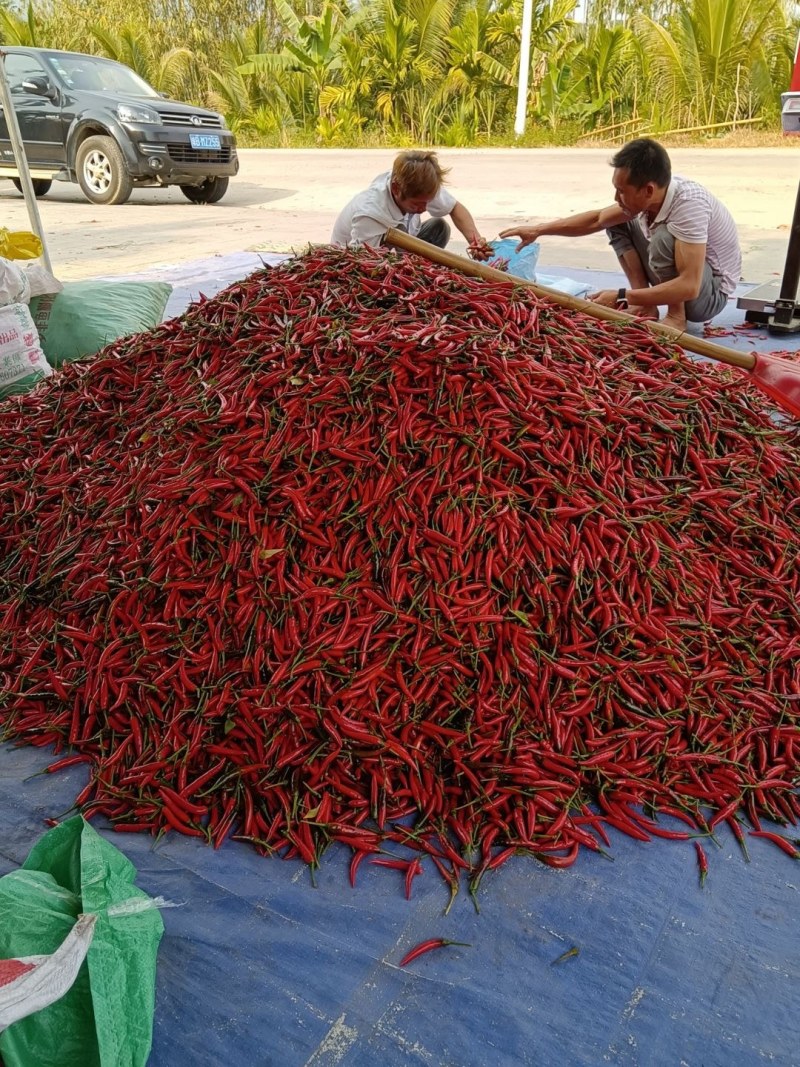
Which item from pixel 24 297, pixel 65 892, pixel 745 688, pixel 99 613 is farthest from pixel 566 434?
pixel 24 297

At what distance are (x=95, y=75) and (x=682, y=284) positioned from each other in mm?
8583

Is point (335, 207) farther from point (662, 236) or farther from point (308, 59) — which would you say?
point (308, 59)

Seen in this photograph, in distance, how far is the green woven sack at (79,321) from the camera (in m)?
4.11

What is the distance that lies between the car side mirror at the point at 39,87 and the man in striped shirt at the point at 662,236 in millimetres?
7292

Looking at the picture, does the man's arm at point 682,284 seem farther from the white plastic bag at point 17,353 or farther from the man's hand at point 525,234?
the white plastic bag at point 17,353

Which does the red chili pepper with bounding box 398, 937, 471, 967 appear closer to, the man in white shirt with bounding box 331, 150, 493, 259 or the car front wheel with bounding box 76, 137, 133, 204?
the man in white shirt with bounding box 331, 150, 493, 259

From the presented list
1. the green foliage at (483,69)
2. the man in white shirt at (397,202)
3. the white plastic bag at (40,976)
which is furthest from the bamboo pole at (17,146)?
the green foliage at (483,69)

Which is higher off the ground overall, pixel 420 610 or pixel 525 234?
pixel 525 234

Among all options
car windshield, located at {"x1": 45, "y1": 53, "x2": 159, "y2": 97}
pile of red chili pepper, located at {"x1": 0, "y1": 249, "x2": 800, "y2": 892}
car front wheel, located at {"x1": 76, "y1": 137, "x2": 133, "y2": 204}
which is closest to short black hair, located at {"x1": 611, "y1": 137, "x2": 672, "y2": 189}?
pile of red chili pepper, located at {"x1": 0, "y1": 249, "x2": 800, "y2": 892}

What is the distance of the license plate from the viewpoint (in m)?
9.66

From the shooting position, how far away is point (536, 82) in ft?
58.6

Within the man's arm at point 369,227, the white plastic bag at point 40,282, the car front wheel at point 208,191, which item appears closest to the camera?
the white plastic bag at point 40,282

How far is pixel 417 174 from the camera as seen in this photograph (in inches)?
166

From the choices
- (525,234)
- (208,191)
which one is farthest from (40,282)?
(208,191)
